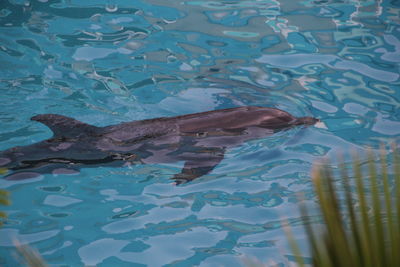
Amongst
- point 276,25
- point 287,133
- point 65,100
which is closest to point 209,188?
point 287,133

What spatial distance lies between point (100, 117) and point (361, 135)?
2637 mm

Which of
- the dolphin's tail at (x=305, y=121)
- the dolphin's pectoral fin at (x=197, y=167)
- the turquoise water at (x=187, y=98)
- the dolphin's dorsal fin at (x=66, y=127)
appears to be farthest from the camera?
the dolphin's tail at (x=305, y=121)

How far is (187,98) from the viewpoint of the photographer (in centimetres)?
632

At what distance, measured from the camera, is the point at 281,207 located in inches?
175

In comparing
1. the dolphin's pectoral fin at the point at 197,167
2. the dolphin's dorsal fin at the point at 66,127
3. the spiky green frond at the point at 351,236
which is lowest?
the dolphin's pectoral fin at the point at 197,167

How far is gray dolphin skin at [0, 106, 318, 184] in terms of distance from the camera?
4.73m

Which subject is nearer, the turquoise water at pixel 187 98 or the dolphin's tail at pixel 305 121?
the turquoise water at pixel 187 98

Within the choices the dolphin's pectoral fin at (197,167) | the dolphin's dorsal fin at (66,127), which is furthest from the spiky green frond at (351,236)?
the dolphin's dorsal fin at (66,127)

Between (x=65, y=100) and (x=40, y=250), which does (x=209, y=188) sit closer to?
(x=40, y=250)

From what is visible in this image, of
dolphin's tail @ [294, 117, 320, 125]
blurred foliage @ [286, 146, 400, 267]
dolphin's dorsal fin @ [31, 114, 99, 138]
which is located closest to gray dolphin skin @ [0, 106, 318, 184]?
dolphin's dorsal fin @ [31, 114, 99, 138]

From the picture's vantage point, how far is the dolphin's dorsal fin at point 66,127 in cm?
498

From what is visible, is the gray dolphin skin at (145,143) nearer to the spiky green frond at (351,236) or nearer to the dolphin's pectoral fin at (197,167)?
the dolphin's pectoral fin at (197,167)

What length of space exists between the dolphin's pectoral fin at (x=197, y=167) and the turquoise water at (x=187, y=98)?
9 cm

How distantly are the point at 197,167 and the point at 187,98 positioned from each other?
1675 mm
